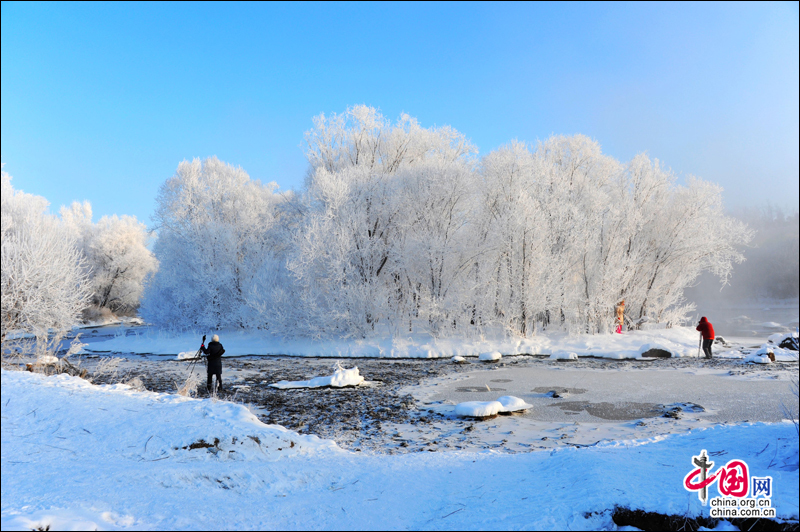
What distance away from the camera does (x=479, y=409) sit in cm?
931

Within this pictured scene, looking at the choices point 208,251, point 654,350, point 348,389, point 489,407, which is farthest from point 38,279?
point 654,350

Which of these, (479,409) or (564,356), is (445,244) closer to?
(564,356)

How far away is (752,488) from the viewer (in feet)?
11.3

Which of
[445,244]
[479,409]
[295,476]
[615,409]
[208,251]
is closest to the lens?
[295,476]

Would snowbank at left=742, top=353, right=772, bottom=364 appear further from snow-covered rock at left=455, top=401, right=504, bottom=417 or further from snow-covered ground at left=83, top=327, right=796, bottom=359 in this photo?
snow-covered rock at left=455, top=401, right=504, bottom=417

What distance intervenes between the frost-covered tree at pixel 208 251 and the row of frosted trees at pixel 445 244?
0.35ft

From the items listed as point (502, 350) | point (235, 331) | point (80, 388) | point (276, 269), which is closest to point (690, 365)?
point (502, 350)

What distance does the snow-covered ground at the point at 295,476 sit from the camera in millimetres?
3633

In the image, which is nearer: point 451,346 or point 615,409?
point 615,409

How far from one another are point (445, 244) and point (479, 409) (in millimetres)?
15583

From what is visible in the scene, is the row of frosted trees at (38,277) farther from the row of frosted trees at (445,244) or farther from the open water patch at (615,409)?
the open water patch at (615,409)

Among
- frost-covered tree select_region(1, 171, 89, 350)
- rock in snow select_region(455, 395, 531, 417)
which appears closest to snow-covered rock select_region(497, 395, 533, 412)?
rock in snow select_region(455, 395, 531, 417)

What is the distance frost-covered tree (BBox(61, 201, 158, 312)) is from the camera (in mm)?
46000

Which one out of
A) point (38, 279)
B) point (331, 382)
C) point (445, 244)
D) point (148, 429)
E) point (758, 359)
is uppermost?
point (445, 244)
